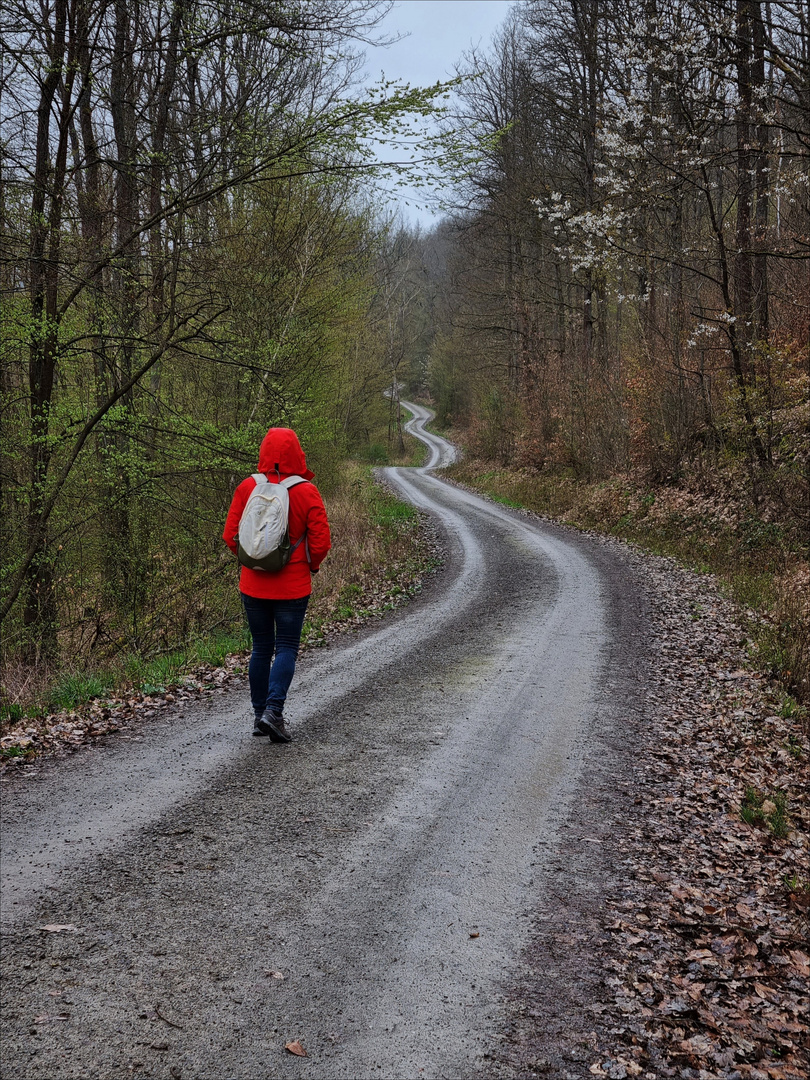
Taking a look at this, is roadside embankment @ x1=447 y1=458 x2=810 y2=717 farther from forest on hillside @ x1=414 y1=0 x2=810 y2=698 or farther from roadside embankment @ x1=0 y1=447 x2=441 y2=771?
roadside embankment @ x1=0 y1=447 x2=441 y2=771

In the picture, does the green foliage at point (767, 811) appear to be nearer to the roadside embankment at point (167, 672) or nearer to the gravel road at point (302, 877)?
the gravel road at point (302, 877)

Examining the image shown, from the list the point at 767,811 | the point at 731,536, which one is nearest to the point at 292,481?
the point at 767,811

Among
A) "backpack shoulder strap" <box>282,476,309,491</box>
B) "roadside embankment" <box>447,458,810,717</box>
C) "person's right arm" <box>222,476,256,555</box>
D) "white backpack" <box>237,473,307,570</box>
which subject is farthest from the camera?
"roadside embankment" <box>447,458,810,717</box>

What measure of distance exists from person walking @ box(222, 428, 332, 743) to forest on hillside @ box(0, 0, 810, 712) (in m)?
3.79

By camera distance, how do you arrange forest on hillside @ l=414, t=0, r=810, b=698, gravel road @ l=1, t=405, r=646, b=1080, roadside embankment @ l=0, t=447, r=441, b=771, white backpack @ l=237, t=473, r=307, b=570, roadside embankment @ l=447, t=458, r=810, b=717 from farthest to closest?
forest on hillside @ l=414, t=0, r=810, b=698, roadside embankment @ l=447, t=458, r=810, b=717, roadside embankment @ l=0, t=447, r=441, b=771, white backpack @ l=237, t=473, r=307, b=570, gravel road @ l=1, t=405, r=646, b=1080

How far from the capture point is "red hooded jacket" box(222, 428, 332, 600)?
5371mm

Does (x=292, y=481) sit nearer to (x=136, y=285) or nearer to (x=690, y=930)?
(x=690, y=930)

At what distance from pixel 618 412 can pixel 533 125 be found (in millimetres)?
10870

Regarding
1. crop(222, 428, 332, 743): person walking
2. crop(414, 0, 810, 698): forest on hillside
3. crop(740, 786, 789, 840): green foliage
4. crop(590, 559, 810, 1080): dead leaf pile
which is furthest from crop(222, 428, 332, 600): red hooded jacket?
crop(414, 0, 810, 698): forest on hillside

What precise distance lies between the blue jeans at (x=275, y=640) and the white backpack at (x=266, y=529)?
14.1 inches

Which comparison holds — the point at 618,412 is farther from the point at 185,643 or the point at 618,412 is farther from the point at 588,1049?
the point at 588,1049

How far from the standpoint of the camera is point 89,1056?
254 centimetres

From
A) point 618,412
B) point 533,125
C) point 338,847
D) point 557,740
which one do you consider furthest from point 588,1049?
point 533,125

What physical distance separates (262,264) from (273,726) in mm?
9758
